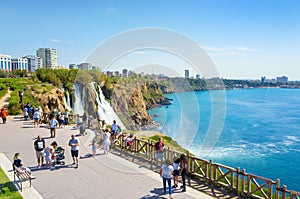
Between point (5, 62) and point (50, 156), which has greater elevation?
point (5, 62)

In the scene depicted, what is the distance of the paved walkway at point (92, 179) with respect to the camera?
338 inches

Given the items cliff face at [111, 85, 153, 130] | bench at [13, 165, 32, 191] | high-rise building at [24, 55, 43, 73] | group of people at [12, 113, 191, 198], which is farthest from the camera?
high-rise building at [24, 55, 43, 73]

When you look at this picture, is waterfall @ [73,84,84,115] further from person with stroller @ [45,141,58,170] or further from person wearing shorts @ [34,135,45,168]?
person with stroller @ [45,141,58,170]

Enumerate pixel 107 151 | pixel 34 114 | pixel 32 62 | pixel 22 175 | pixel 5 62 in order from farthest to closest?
pixel 32 62, pixel 5 62, pixel 34 114, pixel 107 151, pixel 22 175

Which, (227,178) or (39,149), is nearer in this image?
(227,178)

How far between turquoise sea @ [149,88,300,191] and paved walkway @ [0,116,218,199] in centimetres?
661

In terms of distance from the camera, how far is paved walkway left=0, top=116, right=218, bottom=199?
857 cm

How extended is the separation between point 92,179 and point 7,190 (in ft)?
8.88

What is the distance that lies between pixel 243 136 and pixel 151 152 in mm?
32942

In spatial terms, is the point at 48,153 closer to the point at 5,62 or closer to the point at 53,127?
the point at 53,127

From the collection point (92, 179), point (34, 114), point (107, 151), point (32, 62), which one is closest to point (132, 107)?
point (34, 114)

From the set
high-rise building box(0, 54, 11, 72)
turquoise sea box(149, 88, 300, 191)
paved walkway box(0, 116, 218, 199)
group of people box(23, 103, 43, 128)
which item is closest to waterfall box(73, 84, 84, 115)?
group of people box(23, 103, 43, 128)

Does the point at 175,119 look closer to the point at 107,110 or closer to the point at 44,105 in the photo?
the point at 107,110

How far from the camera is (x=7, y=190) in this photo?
8.68 m
